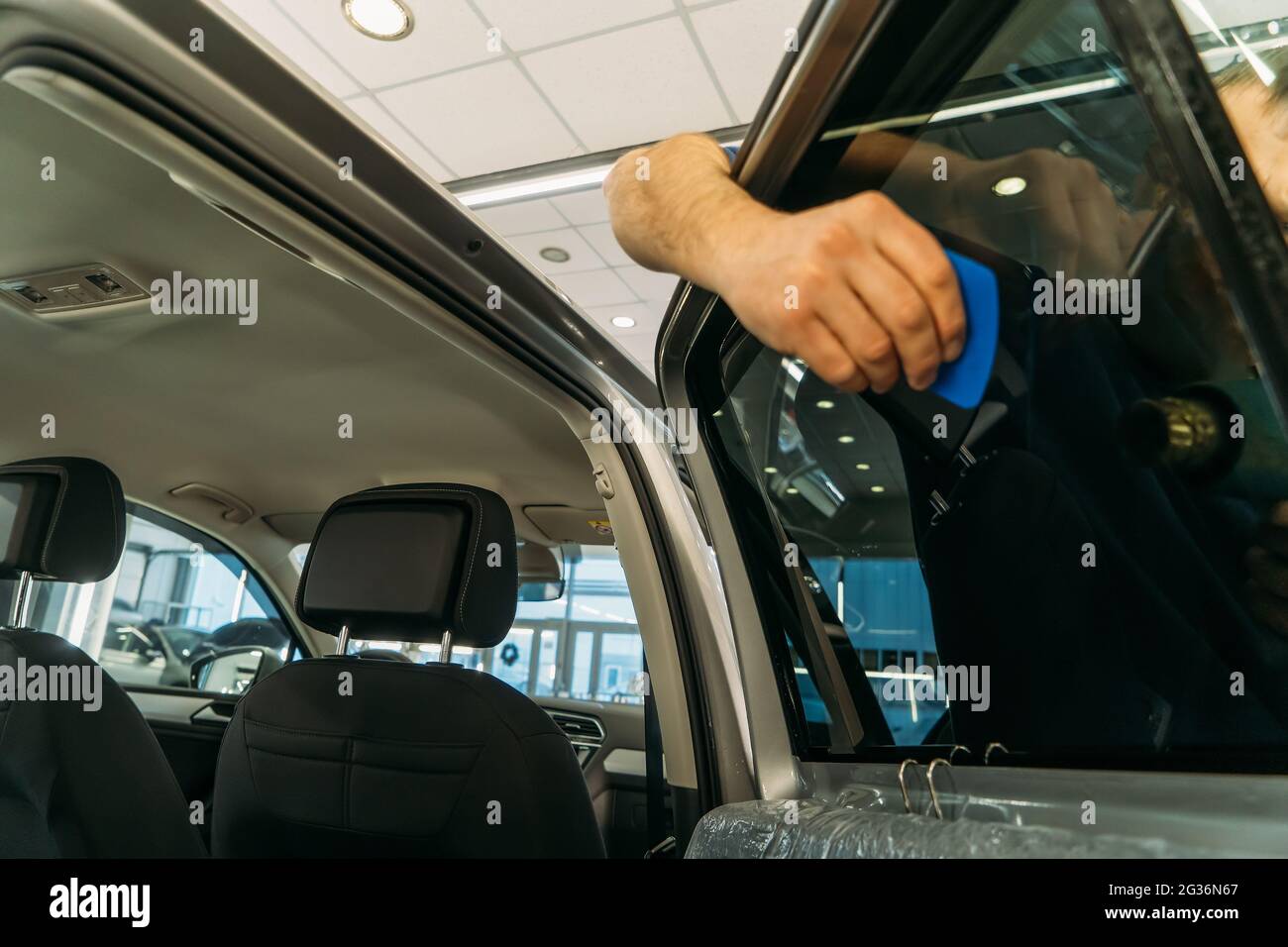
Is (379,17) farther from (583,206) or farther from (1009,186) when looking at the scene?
(1009,186)

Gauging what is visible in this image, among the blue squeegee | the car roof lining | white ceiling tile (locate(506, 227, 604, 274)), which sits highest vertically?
white ceiling tile (locate(506, 227, 604, 274))

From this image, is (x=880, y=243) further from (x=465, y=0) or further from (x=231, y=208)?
(x=465, y=0)

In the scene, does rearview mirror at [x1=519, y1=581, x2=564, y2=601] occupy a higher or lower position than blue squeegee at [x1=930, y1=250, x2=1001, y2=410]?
lower

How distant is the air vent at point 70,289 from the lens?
1.61m

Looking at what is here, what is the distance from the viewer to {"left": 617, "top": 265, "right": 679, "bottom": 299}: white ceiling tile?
486 cm

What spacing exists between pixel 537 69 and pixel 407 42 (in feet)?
1.64

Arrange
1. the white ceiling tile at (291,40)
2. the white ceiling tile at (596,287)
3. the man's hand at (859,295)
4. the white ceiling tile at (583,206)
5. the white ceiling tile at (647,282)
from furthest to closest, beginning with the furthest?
1. the white ceiling tile at (596,287)
2. the white ceiling tile at (647,282)
3. the white ceiling tile at (583,206)
4. the white ceiling tile at (291,40)
5. the man's hand at (859,295)

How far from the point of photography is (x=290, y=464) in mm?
2611

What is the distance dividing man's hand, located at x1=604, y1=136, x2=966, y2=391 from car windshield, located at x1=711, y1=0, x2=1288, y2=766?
0.16m

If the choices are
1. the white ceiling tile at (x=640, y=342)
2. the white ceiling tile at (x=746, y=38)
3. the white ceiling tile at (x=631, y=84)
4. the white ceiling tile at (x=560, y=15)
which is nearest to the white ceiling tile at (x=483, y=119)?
the white ceiling tile at (x=631, y=84)

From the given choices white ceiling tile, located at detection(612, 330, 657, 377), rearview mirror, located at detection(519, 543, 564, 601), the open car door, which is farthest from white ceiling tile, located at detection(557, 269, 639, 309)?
the open car door

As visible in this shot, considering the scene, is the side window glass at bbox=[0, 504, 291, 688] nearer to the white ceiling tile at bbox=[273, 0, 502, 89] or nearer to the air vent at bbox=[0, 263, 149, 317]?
the air vent at bbox=[0, 263, 149, 317]

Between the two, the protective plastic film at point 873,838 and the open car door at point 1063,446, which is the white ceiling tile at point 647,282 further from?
the protective plastic film at point 873,838

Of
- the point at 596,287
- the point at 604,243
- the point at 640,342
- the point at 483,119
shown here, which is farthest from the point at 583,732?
the point at 640,342
